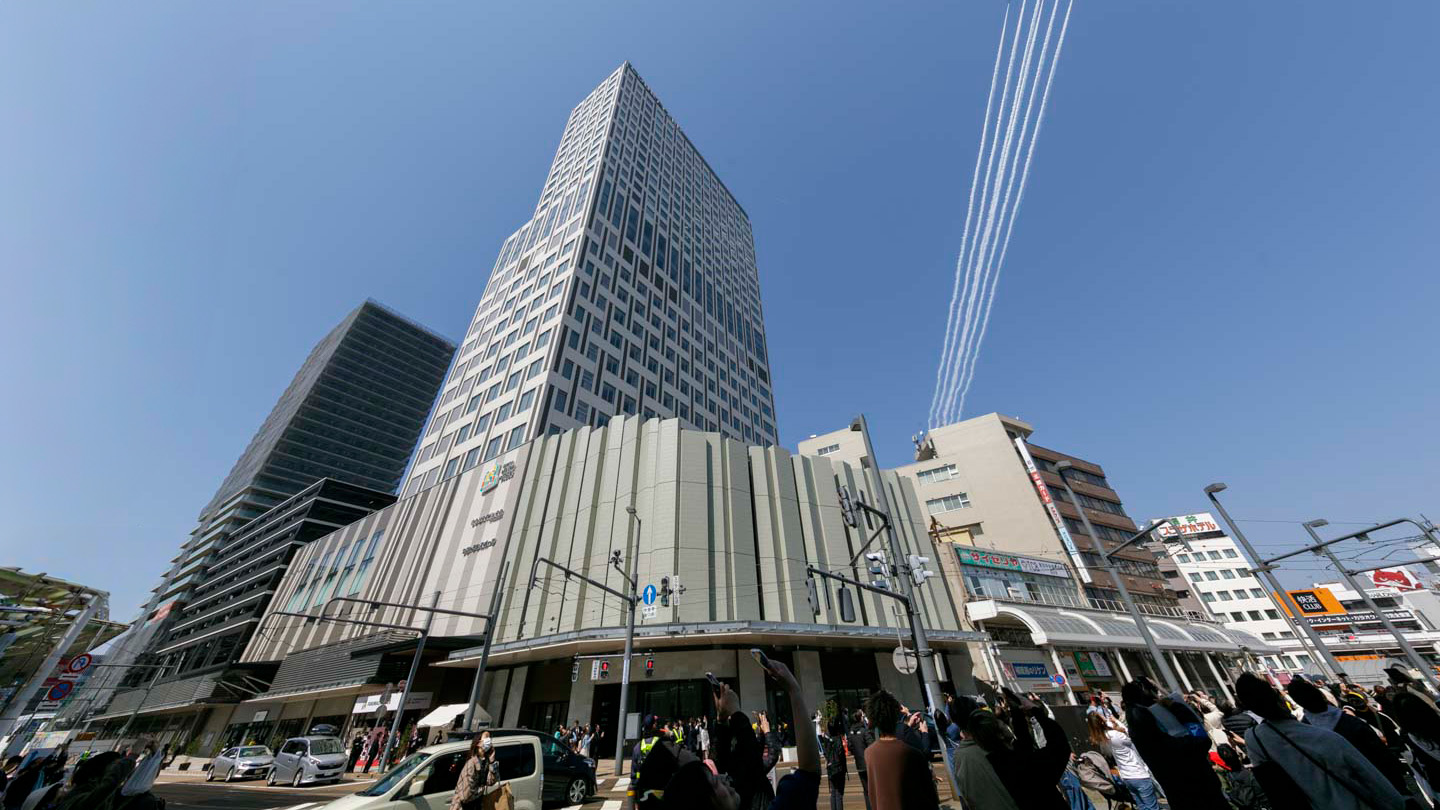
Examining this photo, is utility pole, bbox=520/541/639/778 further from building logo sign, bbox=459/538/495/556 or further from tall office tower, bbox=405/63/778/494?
tall office tower, bbox=405/63/778/494

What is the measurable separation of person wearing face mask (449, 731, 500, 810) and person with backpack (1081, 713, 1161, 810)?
8.08 meters

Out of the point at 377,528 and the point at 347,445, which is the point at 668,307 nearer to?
the point at 377,528

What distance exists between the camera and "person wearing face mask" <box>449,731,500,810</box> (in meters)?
6.86

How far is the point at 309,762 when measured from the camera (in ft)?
61.8

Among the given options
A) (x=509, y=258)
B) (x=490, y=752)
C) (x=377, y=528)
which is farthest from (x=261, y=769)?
(x=509, y=258)

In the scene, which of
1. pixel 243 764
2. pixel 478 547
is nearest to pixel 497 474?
pixel 478 547

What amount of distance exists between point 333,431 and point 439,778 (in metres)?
118

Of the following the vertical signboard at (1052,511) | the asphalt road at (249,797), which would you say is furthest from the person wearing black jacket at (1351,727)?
the vertical signboard at (1052,511)

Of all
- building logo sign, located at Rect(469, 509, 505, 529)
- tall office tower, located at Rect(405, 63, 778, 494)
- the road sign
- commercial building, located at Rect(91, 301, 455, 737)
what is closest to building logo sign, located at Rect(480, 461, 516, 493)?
building logo sign, located at Rect(469, 509, 505, 529)

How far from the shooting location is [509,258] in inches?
2446

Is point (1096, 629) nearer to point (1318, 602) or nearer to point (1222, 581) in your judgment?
point (1318, 602)

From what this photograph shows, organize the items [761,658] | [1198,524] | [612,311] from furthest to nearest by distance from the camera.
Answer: [1198,524], [612,311], [761,658]

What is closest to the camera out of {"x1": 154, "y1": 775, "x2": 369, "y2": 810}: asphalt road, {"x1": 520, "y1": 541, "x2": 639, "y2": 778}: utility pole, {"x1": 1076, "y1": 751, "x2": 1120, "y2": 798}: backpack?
{"x1": 1076, "y1": 751, "x2": 1120, "y2": 798}: backpack

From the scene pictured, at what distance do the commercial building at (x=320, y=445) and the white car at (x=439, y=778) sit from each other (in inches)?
2949
